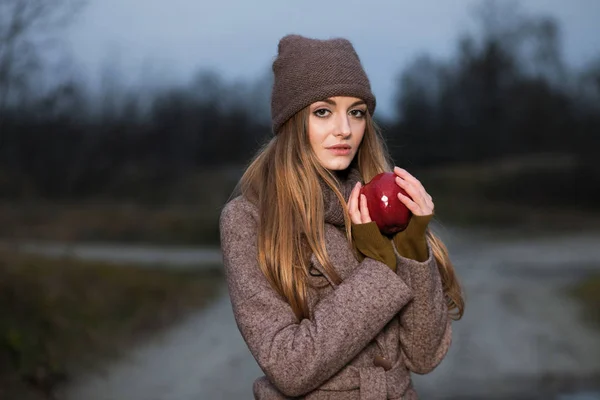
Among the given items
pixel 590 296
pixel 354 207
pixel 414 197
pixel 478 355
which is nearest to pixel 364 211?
pixel 354 207

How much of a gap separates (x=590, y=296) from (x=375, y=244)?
746 centimetres

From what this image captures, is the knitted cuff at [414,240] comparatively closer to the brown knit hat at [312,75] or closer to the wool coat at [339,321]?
the wool coat at [339,321]

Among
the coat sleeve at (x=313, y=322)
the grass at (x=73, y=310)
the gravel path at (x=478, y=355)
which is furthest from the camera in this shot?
the gravel path at (x=478, y=355)

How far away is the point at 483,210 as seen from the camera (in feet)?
37.3

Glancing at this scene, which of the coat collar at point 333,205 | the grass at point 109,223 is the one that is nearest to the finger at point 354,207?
the coat collar at point 333,205

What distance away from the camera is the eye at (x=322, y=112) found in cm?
260

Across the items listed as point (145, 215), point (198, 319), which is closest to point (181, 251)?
point (145, 215)

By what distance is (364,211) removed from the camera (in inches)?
95.4

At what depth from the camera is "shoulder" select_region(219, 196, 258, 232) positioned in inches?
99.4

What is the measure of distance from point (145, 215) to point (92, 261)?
1.37 meters

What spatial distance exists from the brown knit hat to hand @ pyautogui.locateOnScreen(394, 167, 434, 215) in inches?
13.3

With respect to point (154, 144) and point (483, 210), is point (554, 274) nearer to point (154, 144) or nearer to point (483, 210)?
point (483, 210)

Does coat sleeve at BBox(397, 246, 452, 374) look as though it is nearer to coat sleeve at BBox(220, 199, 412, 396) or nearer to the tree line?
coat sleeve at BBox(220, 199, 412, 396)

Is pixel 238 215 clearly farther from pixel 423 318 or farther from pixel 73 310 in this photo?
pixel 73 310
